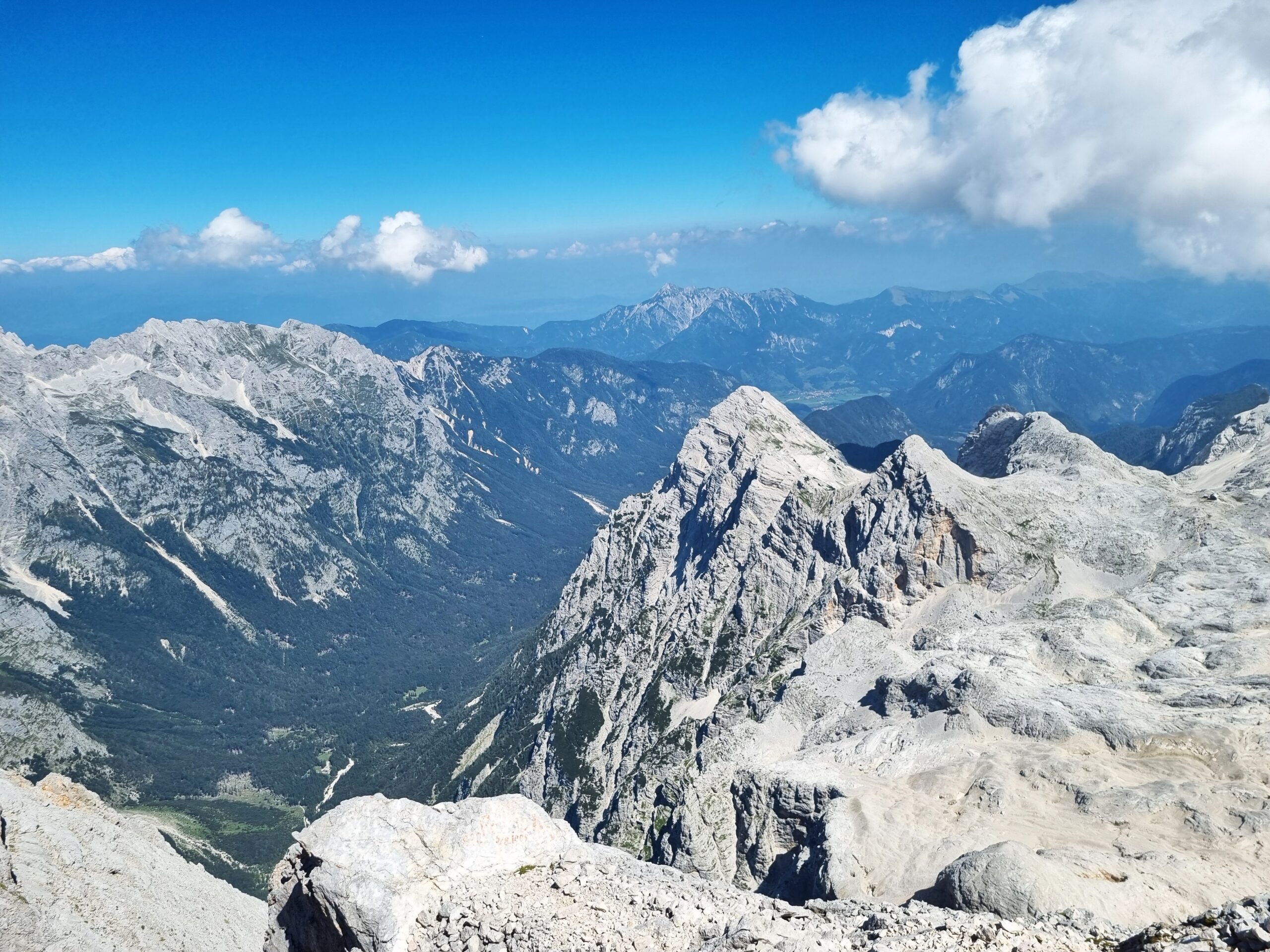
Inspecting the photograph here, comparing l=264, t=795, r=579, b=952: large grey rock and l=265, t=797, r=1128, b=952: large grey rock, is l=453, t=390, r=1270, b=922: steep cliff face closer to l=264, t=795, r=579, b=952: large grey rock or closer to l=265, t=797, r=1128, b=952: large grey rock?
l=265, t=797, r=1128, b=952: large grey rock

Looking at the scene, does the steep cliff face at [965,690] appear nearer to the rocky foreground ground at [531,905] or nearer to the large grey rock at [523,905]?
the rocky foreground ground at [531,905]

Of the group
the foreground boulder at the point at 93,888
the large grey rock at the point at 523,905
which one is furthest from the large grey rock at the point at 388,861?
the foreground boulder at the point at 93,888

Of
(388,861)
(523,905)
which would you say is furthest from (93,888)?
(523,905)

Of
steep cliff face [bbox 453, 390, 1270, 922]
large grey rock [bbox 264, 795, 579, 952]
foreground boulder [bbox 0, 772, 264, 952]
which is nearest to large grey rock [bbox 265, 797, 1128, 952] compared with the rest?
large grey rock [bbox 264, 795, 579, 952]

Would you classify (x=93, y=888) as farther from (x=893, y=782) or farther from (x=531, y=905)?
A: (x=893, y=782)

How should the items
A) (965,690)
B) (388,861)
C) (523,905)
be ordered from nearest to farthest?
(523,905) < (388,861) < (965,690)

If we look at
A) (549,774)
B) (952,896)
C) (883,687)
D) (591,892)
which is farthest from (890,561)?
(549,774)
